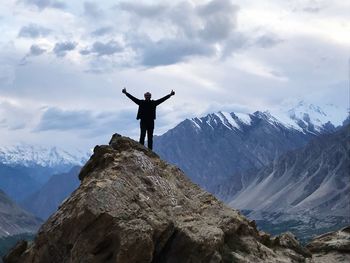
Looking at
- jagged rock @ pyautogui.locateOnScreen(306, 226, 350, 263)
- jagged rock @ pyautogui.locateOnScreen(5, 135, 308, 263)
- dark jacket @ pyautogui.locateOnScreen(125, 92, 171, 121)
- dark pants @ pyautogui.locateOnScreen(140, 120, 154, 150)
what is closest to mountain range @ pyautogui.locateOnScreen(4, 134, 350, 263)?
jagged rock @ pyautogui.locateOnScreen(5, 135, 308, 263)

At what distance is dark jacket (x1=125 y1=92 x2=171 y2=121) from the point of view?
108 ft

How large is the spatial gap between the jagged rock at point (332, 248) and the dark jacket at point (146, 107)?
11.8 meters

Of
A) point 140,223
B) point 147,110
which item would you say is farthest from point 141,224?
point 147,110

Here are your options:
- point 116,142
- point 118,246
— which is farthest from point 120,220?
point 116,142

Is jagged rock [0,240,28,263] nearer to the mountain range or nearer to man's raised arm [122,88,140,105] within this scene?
the mountain range

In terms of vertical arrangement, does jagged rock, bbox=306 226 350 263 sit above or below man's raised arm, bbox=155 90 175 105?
below

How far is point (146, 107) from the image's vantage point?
32.9m

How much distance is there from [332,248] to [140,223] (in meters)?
14.9

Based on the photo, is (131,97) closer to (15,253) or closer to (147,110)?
(147,110)

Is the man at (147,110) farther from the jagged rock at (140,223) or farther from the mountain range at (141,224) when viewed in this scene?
the jagged rock at (140,223)

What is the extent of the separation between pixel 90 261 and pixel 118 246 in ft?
4.20

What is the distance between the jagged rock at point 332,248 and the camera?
34.2 m

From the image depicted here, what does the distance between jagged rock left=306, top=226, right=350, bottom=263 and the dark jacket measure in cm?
1178

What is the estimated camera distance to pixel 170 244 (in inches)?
1056
